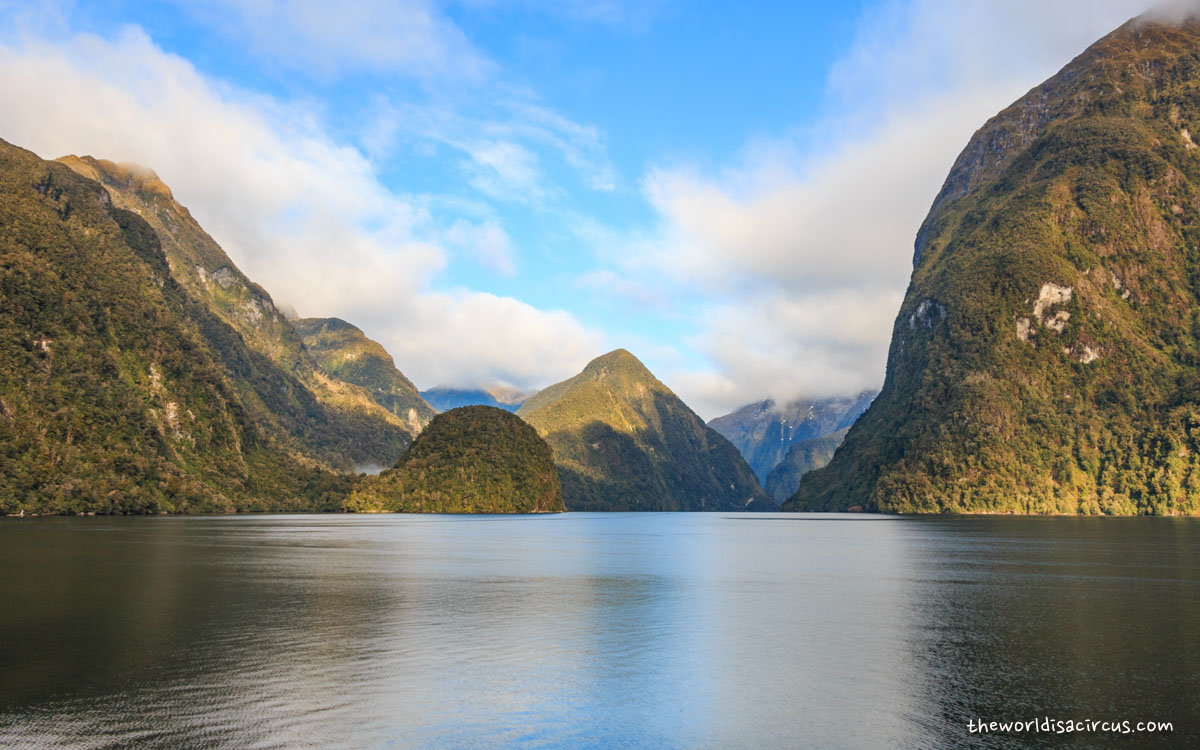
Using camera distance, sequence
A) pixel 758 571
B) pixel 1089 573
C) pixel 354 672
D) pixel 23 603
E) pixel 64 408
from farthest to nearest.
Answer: pixel 64 408, pixel 758 571, pixel 1089 573, pixel 23 603, pixel 354 672

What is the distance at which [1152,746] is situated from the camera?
23.1 meters

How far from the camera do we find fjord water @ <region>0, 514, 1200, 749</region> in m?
25.0

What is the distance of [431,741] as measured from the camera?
23812 millimetres

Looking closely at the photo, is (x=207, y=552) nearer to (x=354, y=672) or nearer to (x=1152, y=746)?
(x=354, y=672)

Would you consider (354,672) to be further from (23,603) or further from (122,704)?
(23,603)

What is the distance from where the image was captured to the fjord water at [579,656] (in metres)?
25.0

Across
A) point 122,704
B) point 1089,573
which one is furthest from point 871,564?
point 122,704

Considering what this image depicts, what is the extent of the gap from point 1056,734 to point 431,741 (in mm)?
20049

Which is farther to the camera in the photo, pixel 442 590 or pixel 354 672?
pixel 442 590

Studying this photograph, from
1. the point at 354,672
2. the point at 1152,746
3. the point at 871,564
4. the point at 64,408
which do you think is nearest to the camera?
the point at 1152,746

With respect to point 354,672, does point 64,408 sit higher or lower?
higher

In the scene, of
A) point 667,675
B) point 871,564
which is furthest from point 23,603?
point 871,564

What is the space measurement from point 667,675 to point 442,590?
30.6m

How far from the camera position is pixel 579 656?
120 feet
